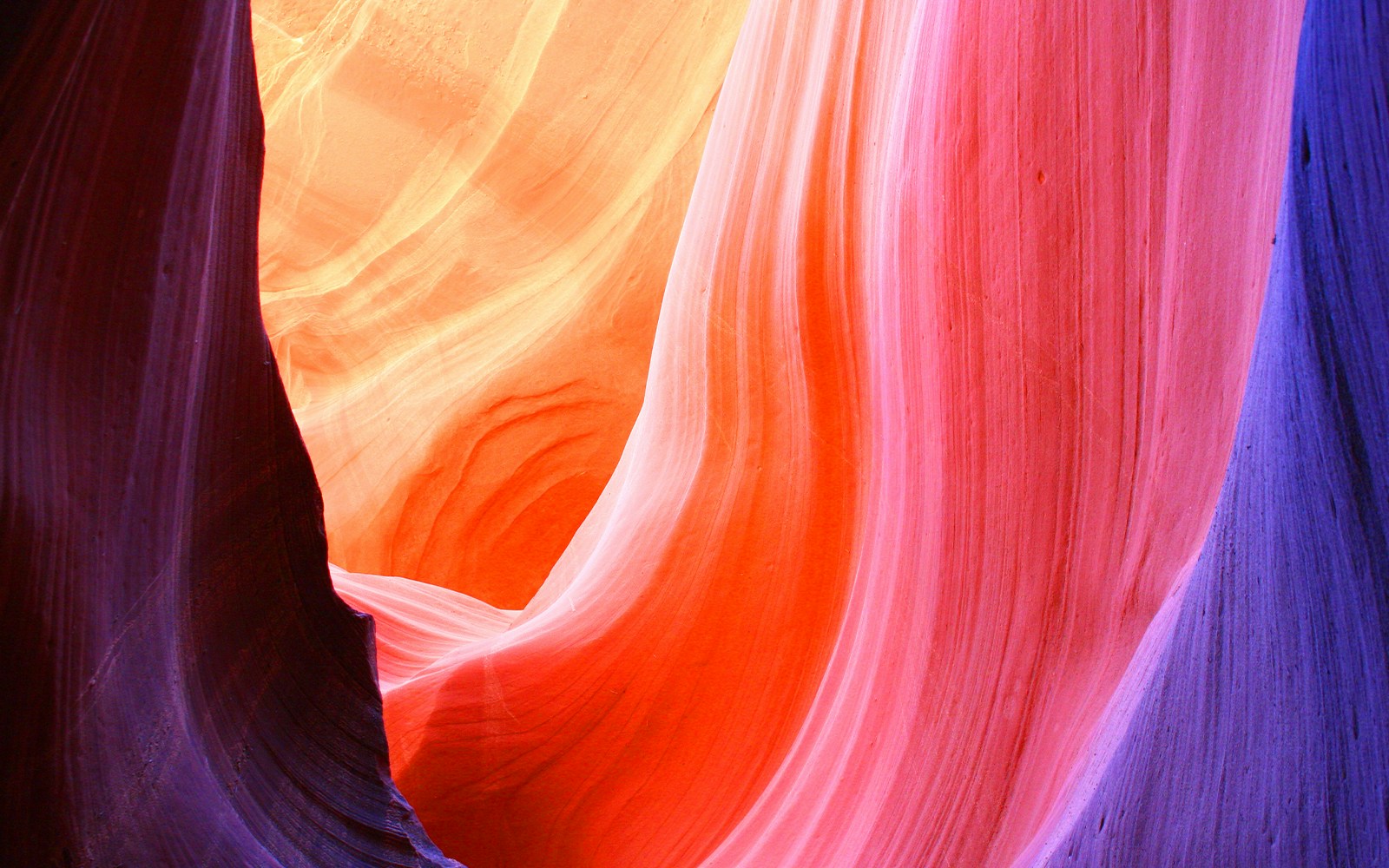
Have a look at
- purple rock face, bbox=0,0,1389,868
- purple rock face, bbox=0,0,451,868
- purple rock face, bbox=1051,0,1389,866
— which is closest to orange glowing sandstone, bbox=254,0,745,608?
purple rock face, bbox=0,0,451,868

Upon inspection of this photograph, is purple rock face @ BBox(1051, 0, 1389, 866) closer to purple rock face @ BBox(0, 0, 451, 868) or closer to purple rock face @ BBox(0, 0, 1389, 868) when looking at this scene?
purple rock face @ BBox(0, 0, 1389, 868)

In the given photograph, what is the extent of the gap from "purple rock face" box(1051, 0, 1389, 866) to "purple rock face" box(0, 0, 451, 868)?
983 millimetres

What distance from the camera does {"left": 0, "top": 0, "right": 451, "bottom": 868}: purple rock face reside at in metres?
0.81

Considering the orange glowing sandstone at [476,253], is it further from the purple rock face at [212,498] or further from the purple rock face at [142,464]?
the purple rock face at [212,498]

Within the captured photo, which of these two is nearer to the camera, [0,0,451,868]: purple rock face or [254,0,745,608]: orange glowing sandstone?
[0,0,451,868]: purple rock face

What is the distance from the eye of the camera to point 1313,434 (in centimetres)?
81

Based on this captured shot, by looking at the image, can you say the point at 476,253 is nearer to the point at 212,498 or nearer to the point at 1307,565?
the point at 212,498

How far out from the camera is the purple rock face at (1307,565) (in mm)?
753

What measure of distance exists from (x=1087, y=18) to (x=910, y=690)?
3.33 feet

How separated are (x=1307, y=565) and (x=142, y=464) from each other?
111 cm

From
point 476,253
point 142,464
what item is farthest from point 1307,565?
point 476,253

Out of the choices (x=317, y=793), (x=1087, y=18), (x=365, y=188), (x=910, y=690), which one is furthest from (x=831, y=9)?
(x=365, y=188)

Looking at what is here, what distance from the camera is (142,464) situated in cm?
95

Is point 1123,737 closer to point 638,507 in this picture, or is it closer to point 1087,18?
point 1087,18
